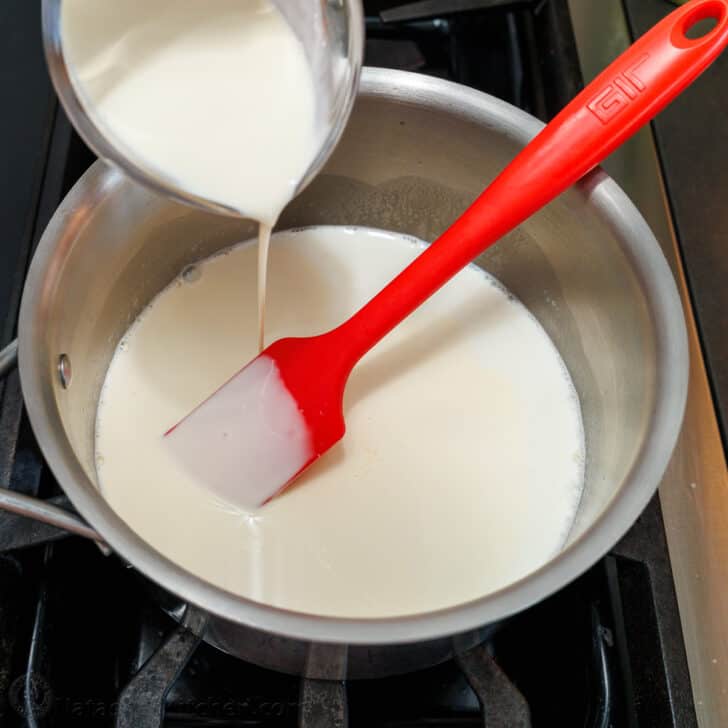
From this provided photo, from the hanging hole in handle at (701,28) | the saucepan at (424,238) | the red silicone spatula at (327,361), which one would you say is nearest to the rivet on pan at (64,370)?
the saucepan at (424,238)

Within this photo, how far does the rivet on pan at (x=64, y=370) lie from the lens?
2.68 ft

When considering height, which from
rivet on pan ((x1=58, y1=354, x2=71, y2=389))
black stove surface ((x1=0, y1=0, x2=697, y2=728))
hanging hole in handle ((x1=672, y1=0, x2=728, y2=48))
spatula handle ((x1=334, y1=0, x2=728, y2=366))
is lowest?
black stove surface ((x1=0, y1=0, x2=697, y2=728))

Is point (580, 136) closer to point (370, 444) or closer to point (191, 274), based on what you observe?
point (370, 444)

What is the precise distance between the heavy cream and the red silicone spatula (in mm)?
165

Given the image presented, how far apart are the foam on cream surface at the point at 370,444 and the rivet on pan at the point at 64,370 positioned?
0.15 metres

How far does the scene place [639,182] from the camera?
134 cm

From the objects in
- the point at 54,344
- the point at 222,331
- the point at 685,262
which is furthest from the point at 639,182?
the point at 54,344

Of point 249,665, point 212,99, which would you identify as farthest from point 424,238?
point 249,665

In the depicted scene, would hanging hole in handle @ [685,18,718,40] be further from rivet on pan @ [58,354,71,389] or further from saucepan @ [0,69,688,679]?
rivet on pan @ [58,354,71,389]

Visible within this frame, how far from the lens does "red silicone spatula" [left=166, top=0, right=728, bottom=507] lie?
80 cm

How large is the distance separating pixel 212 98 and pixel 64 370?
31 cm

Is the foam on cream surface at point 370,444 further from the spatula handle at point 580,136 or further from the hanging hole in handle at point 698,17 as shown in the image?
the hanging hole in handle at point 698,17

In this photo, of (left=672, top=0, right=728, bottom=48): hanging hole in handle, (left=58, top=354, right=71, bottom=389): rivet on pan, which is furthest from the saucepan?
(left=672, top=0, right=728, bottom=48): hanging hole in handle

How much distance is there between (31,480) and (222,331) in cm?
31
